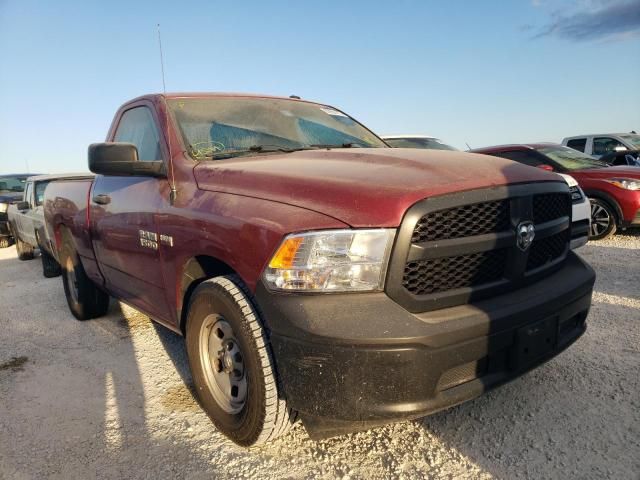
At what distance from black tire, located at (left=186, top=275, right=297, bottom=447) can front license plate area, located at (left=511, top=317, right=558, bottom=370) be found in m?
1.03

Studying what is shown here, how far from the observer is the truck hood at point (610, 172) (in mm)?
6859

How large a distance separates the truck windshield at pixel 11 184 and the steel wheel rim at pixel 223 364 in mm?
12339

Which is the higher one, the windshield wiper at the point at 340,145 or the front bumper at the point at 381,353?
the windshield wiper at the point at 340,145

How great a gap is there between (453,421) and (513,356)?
24.8 inches

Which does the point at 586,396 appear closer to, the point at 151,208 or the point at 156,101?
the point at 151,208

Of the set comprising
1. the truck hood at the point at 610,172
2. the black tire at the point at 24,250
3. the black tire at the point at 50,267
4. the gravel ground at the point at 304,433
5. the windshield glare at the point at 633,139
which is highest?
the windshield glare at the point at 633,139

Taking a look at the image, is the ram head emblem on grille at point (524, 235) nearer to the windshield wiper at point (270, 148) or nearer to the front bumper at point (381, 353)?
the front bumper at point (381, 353)

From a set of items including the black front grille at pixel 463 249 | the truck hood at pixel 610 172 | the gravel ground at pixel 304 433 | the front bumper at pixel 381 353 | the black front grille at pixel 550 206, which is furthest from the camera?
the truck hood at pixel 610 172

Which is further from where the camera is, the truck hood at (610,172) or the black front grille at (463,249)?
the truck hood at (610,172)

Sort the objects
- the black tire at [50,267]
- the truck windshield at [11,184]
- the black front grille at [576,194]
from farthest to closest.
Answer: the truck windshield at [11,184] < the black tire at [50,267] < the black front grille at [576,194]

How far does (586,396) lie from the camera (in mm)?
2586

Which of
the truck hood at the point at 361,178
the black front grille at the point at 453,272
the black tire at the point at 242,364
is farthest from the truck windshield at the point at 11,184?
the black front grille at the point at 453,272

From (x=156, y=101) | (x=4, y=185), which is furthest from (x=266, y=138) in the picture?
(x=4, y=185)

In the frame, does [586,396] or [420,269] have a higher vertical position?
[420,269]
